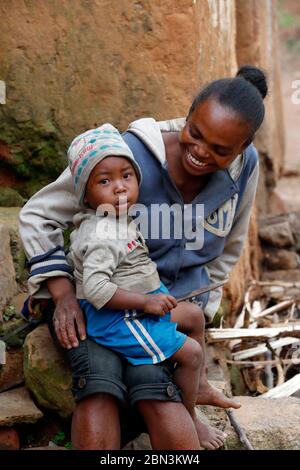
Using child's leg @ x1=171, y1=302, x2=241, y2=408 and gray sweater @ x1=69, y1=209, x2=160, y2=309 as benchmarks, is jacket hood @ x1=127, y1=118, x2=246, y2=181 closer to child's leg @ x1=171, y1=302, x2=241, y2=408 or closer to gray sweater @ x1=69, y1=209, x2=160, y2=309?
gray sweater @ x1=69, y1=209, x2=160, y2=309

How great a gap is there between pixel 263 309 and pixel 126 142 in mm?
1895

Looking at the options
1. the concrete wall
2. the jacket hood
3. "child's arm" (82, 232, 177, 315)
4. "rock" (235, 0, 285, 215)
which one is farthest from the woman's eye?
"rock" (235, 0, 285, 215)

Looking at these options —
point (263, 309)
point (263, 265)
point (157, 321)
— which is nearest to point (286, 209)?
point (263, 265)

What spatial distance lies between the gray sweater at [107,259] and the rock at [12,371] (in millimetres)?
612

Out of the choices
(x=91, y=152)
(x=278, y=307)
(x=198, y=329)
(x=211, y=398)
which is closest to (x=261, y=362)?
(x=278, y=307)

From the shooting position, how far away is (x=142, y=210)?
10.2ft

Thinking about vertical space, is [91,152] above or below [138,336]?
above

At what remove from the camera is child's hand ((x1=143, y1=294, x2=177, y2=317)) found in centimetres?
274

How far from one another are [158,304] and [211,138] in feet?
1.98

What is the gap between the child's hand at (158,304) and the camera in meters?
2.74

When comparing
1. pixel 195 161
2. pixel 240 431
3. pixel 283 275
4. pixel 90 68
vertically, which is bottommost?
pixel 283 275

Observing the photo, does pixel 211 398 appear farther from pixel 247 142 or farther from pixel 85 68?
pixel 85 68

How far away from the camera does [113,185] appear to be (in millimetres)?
2805

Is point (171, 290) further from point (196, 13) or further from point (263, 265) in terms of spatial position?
point (263, 265)
